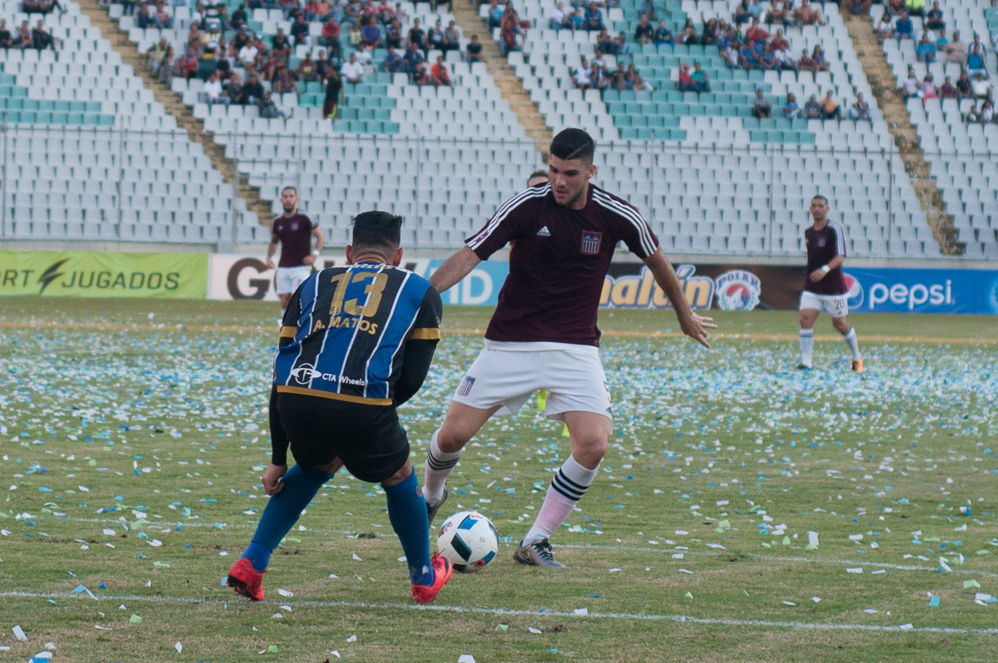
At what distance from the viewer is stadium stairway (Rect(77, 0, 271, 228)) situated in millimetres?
32125

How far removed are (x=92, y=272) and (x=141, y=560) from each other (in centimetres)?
2440

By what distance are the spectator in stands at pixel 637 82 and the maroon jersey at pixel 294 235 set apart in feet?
56.6

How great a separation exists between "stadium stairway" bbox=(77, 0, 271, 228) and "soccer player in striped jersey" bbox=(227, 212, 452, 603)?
2681 cm

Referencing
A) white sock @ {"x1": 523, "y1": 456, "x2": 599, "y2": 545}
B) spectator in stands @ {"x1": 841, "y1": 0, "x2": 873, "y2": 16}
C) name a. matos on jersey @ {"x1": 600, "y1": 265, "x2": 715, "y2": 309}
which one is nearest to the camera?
white sock @ {"x1": 523, "y1": 456, "x2": 599, "y2": 545}

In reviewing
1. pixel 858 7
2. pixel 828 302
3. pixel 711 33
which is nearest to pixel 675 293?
pixel 828 302

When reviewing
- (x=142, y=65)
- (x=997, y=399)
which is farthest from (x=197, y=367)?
(x=142, y=65)

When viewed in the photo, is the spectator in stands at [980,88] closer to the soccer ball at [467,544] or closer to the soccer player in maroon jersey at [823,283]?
the soccer player in maroon jersey at [823,283]

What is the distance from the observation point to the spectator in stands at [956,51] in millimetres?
37531

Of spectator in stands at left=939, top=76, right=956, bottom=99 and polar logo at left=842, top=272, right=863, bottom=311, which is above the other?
spectator in stands at left=939, top=76, right=956, bottom=99

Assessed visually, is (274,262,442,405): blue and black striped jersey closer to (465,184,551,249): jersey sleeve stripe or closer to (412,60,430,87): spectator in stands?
(465,184,551,249): jersey sleeve stripe

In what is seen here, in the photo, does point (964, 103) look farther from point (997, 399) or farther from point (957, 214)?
point (997, 399)

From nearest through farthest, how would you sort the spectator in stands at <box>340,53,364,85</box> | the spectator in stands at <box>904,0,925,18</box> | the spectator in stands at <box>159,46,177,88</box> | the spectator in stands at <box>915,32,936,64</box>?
the spectator in stands at <box>159,46,177,88</box> < the spectator in stands at <box>340,53,364,85</box> < the spectator in stands at <box>915,32,936,64</box> < the spectator in stands at <box>904,0,925,18</box>

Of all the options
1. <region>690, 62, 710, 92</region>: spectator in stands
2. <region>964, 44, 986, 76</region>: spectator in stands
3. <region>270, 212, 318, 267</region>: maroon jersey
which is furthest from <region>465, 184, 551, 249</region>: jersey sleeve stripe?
<region>964, 44, 986, 76</region>: spectator in stands

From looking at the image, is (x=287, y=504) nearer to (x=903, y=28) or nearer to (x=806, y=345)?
(x=806, y=345)
